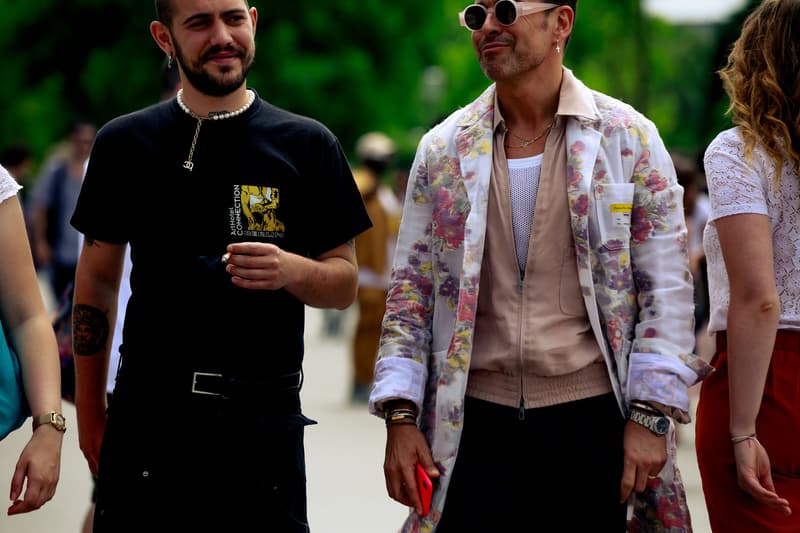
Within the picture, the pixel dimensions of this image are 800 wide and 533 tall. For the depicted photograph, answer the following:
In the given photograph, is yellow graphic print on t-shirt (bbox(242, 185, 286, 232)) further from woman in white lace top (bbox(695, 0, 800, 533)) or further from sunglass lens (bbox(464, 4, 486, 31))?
woman in white lace top (bbox(695, 0, 800, 533))

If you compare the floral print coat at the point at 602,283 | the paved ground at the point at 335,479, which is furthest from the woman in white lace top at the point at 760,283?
the paved ground at the point at 335,479

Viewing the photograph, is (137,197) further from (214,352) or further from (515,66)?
(515,66)

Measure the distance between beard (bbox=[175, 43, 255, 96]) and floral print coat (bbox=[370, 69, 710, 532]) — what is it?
66 cm

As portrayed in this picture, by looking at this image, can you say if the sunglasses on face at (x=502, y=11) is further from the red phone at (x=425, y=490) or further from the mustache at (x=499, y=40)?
the red phone at (x=425, y=490)

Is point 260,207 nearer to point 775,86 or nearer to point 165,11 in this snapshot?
point 165,11

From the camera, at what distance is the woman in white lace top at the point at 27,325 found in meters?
3.83

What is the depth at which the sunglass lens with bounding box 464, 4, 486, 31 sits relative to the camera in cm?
414

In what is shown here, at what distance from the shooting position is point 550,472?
13.3ft

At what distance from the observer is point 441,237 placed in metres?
4.21

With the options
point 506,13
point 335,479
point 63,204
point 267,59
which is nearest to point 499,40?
point 506,13

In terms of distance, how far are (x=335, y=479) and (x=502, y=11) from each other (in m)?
5.68

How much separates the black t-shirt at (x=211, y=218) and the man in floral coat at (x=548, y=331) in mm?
343

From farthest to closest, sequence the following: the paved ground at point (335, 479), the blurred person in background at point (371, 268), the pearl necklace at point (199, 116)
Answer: the blurred person in background at point (371, 268) < the paved ground at point (335, 479) < the pearl necklace at point (199, 116)

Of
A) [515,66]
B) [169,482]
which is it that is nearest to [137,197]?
[169,482]
